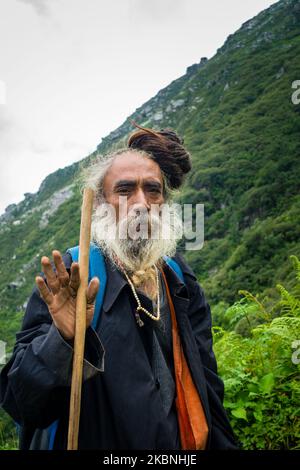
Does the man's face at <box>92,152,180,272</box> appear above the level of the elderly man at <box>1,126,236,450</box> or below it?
above

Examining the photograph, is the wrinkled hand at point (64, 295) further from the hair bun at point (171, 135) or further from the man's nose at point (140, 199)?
the hair bun at point (171, 135)

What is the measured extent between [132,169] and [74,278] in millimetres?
1295

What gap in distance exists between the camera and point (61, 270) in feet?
5.35

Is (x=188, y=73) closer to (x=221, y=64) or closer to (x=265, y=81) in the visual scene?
(x=221, y=64)

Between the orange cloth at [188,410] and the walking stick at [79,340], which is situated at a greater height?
the walking stick at [79,340]

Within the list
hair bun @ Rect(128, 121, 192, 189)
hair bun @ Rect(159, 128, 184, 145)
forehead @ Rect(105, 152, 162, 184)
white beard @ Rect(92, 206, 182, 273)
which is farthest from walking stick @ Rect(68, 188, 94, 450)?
hair bun @ Rect(159, 128, 184, 145)

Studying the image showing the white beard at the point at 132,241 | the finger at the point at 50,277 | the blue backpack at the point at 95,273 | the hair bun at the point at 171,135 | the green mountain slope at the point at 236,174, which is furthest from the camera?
the green mountain slope at the point at 236,174

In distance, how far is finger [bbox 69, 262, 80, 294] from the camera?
63.6 inches

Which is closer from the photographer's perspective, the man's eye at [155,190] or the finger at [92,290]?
the finger at [92,290]

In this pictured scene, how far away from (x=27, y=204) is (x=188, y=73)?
8158 centimetres

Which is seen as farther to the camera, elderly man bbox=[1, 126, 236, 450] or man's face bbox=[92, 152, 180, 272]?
man's face bbox=[92, 152, 180, 272]

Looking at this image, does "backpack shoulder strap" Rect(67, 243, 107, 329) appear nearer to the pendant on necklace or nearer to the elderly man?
the elderly man

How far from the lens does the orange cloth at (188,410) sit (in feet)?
7.21

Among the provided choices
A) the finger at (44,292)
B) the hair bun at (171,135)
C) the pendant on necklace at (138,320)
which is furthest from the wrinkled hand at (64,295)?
the hair bun at (171,135)
